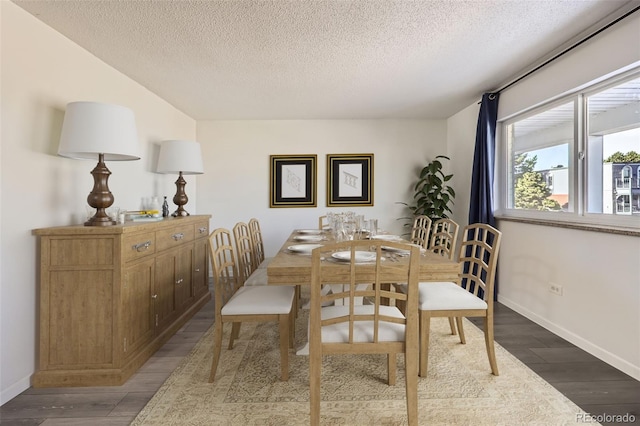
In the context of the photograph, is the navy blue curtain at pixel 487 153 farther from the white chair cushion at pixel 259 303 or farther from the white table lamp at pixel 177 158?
the white table lamp at pixel 177 158

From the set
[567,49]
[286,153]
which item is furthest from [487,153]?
[286,153]

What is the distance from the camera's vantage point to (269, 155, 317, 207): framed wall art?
463 cm

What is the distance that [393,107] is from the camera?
160 inches

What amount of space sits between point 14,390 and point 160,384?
31.2 inches

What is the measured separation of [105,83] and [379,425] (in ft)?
10.6

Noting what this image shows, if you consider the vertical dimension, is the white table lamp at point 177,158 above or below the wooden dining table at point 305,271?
above

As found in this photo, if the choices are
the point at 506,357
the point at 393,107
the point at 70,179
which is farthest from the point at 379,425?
the point at 393,107

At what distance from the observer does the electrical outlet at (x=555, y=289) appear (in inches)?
104

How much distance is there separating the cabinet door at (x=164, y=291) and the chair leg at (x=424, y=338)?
6.41 feet

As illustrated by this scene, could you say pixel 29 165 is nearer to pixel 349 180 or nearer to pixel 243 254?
pixel 243 254

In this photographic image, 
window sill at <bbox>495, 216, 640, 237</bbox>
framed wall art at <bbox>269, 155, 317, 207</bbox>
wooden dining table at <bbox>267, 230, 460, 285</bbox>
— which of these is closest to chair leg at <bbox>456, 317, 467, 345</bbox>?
wooden dining table at <bbox>267, 230, 460, 285</bbox>

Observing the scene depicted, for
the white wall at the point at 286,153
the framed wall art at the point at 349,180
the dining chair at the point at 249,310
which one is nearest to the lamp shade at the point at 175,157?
the white wall at the point at 286,153

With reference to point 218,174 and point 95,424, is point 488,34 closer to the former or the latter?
point 95,424

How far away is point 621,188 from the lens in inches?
89.2
